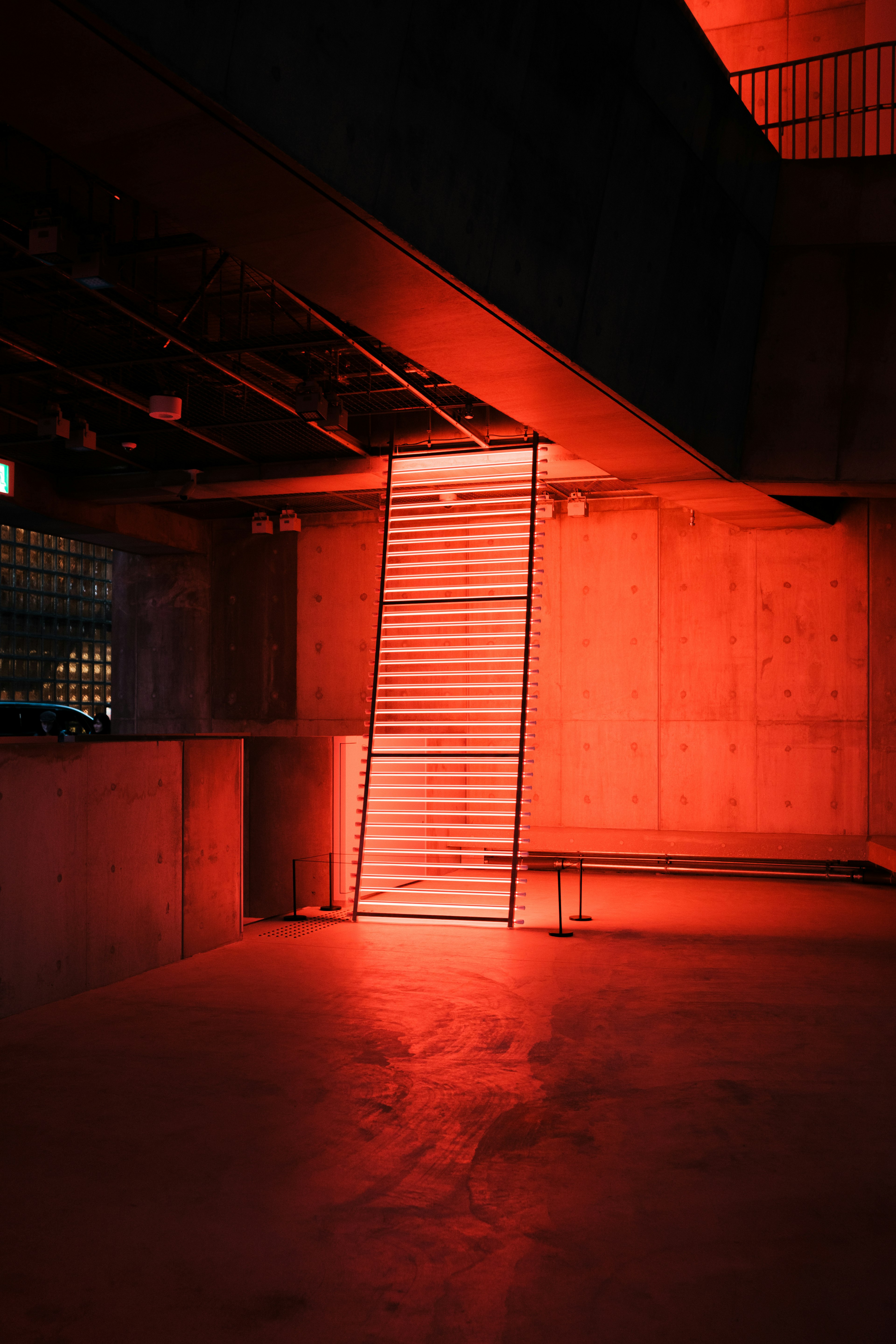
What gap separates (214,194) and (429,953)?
5.77 meters

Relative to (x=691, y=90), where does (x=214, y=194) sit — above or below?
below

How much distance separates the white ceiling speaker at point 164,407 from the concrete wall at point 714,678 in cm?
586

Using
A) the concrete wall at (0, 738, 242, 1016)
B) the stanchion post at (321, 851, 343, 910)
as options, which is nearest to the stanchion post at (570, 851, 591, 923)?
the stanchion post at (321, 851, 343, 910)

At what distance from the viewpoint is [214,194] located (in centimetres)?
471

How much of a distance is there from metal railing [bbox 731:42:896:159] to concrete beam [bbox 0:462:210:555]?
8.97 meters

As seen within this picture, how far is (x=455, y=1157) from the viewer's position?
167 inches

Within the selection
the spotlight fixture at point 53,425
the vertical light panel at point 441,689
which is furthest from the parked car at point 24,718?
the vertical light panel at point 441,689

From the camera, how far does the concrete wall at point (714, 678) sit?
12758mm

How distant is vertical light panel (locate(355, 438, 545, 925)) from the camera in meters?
10.2

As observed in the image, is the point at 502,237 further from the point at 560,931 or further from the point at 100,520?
the point at 100,520

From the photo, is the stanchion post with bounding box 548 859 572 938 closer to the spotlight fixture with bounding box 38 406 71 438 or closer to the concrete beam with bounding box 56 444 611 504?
the concrete beam with bounding box 56 444 611 504

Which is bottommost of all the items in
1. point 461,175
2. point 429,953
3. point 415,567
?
point 429,953

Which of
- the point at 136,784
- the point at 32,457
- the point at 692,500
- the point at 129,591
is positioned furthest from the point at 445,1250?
the point at 129,591

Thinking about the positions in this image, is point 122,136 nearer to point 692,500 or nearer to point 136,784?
point 136,784
